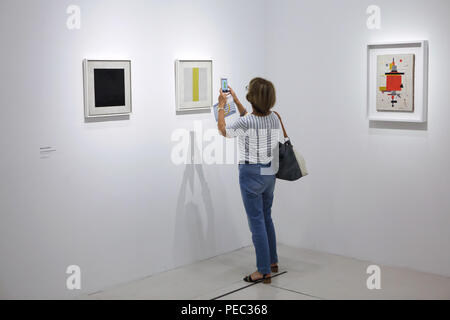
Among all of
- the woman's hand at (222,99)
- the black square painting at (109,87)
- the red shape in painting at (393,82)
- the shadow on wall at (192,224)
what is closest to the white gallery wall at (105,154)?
the shadow on wall at (192,224)

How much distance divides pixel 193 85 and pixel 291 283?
1.64 m

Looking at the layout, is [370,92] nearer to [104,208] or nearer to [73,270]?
[104,208]

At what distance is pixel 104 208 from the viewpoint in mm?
4035

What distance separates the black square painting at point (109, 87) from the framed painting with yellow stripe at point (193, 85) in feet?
1.69

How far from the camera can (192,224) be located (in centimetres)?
467

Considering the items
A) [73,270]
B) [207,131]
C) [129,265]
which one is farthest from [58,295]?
[207,131]

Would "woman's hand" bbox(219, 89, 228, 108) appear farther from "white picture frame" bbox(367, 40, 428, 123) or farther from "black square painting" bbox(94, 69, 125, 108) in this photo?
"white picture frame" bbox(367, 40, 428, 123)

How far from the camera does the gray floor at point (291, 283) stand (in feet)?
13.0

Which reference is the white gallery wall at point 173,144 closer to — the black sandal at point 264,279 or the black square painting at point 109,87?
the black square painting at point 109,87

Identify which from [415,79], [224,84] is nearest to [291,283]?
[224,84]

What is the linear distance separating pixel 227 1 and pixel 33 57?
1.82 metres

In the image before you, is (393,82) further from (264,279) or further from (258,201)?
(264,279)

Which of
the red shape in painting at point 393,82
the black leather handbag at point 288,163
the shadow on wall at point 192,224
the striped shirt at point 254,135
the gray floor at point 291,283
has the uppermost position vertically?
the red shape in painting at point 393,82

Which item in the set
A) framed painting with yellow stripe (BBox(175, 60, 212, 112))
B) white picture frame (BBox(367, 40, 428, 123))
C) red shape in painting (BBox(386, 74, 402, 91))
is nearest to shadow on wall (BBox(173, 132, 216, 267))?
framed painting with yellow stripe (BBox(175, 60, 212, 112))
